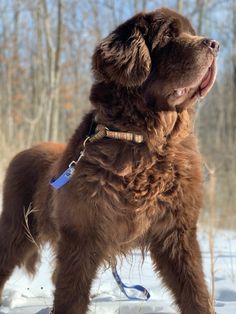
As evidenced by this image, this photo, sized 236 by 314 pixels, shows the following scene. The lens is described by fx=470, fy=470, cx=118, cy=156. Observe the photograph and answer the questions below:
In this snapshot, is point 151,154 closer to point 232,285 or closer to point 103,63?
point 103,63

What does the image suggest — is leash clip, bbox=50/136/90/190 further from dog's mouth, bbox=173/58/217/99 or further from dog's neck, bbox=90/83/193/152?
dog's mouth, bbox=173/58/217/99

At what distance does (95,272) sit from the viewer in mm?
2822

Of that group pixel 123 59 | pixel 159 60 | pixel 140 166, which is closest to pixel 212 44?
pixel 159 60

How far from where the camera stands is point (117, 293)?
404 centimetres

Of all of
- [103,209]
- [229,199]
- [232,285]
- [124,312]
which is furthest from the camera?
[229,199]

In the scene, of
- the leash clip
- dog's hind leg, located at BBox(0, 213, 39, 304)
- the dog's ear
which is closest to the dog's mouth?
the dog's ear

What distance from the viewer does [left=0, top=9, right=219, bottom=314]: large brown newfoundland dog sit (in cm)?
273

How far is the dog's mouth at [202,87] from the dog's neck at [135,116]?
132mm

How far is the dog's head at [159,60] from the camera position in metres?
2.80

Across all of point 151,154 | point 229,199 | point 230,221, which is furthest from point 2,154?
point 151,154

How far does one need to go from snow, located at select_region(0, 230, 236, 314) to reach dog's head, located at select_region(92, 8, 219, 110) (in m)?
1.20

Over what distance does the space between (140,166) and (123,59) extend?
664mm

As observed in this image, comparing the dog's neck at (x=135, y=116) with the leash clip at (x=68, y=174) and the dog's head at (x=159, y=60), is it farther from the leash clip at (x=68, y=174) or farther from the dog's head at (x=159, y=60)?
the leash clip at (x=68, y=174)

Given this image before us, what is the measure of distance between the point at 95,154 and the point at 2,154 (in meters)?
8.05
